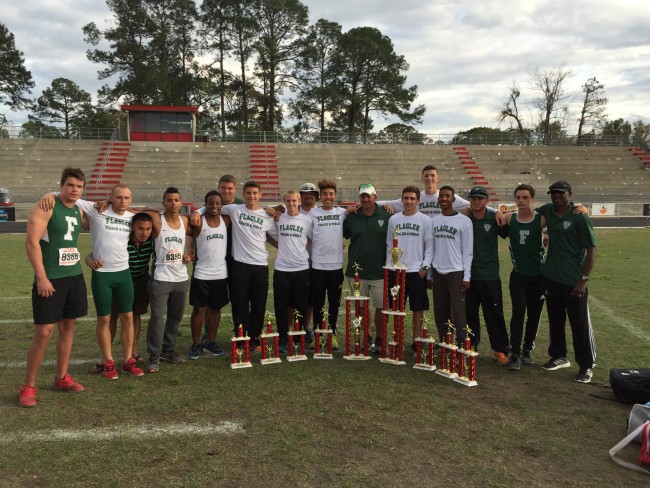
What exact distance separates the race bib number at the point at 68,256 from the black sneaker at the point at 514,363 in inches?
171

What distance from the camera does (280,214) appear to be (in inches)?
223

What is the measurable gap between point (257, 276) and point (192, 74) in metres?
44.4

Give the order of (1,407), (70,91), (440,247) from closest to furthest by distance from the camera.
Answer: (1,407) → (440,247) → (70,91)

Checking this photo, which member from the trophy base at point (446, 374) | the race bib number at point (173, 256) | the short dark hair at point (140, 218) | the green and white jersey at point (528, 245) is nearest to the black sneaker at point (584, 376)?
the green and white jersey at point (528, 245)

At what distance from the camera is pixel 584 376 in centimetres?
483

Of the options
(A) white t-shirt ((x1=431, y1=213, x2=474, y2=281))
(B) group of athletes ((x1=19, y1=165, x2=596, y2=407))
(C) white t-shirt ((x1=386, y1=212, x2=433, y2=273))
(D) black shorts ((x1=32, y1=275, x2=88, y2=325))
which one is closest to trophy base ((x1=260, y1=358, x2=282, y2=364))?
(B) group of athletes ((x1=19, y1=165, x2=596, y2=407))

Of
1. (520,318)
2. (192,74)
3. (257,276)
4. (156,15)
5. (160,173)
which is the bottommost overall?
(520,318)

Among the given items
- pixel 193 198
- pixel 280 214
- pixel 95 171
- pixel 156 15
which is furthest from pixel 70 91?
pixel 280 214

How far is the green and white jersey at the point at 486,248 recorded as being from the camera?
17.2 ft

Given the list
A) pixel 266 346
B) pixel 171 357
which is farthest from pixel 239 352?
pixel 171 357

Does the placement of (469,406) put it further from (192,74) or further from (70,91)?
(70,91)

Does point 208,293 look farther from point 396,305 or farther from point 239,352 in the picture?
point 396,305

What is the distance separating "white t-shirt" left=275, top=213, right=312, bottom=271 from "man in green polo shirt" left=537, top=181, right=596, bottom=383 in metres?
2.56

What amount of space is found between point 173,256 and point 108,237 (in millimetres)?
675
